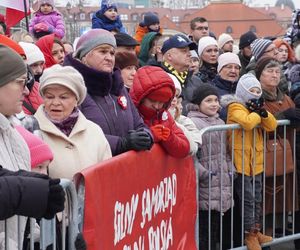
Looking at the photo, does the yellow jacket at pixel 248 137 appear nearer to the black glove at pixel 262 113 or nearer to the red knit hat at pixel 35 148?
the black glove at pixel 262 113

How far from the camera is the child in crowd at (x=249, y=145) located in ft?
21.0

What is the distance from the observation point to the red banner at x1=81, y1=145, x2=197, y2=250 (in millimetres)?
4023

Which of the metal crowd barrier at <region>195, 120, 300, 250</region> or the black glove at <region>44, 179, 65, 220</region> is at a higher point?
the black glove at <region>44, 179, 65, 220</region>

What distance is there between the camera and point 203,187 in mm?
6098

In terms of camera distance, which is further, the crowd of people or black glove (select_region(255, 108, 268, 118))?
black glove (select_region(255, 108, 268, 118))

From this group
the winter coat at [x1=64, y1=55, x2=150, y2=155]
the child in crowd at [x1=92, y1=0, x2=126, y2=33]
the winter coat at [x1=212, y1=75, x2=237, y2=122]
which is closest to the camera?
the winter coat at [x1=64, y1=55, x2=150, y2=155]

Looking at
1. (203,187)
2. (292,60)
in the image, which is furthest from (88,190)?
(292,60)

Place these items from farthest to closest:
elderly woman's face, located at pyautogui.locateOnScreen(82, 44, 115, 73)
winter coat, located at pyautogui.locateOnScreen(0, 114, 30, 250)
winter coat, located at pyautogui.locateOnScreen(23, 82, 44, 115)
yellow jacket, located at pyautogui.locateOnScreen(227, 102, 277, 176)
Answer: yellow jacket, located at pyautogui.locateOnScreen(227, 102, 277, 176)
winter coat, located at pyautogui.locateOnScreen(23, 82, 44, 115)
elderly woman's face, located at pyautogui.locateOnScreen(82, 44, 115, 73)
winter coat, located at pyautogui.locateOnScreen(0, 114, 30, 250)

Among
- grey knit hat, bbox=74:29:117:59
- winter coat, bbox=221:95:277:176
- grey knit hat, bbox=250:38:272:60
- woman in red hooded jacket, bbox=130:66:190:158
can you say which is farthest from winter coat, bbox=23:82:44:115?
grey knit hat, bbox=250:38:272:60

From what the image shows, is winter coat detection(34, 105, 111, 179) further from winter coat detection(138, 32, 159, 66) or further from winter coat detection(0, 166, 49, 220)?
winter coat detection(138, 32, 159, 66)

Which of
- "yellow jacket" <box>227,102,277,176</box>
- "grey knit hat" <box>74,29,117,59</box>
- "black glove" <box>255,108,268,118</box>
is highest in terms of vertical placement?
"grey knit hat" <box>74,29,117,59</box>

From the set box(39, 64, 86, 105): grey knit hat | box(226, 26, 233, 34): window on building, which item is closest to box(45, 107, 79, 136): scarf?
box(39, 64, 86, 105): grey knit hat

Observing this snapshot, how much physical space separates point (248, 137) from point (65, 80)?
260 centimetres

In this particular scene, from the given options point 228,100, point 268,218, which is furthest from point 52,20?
point 268,218
